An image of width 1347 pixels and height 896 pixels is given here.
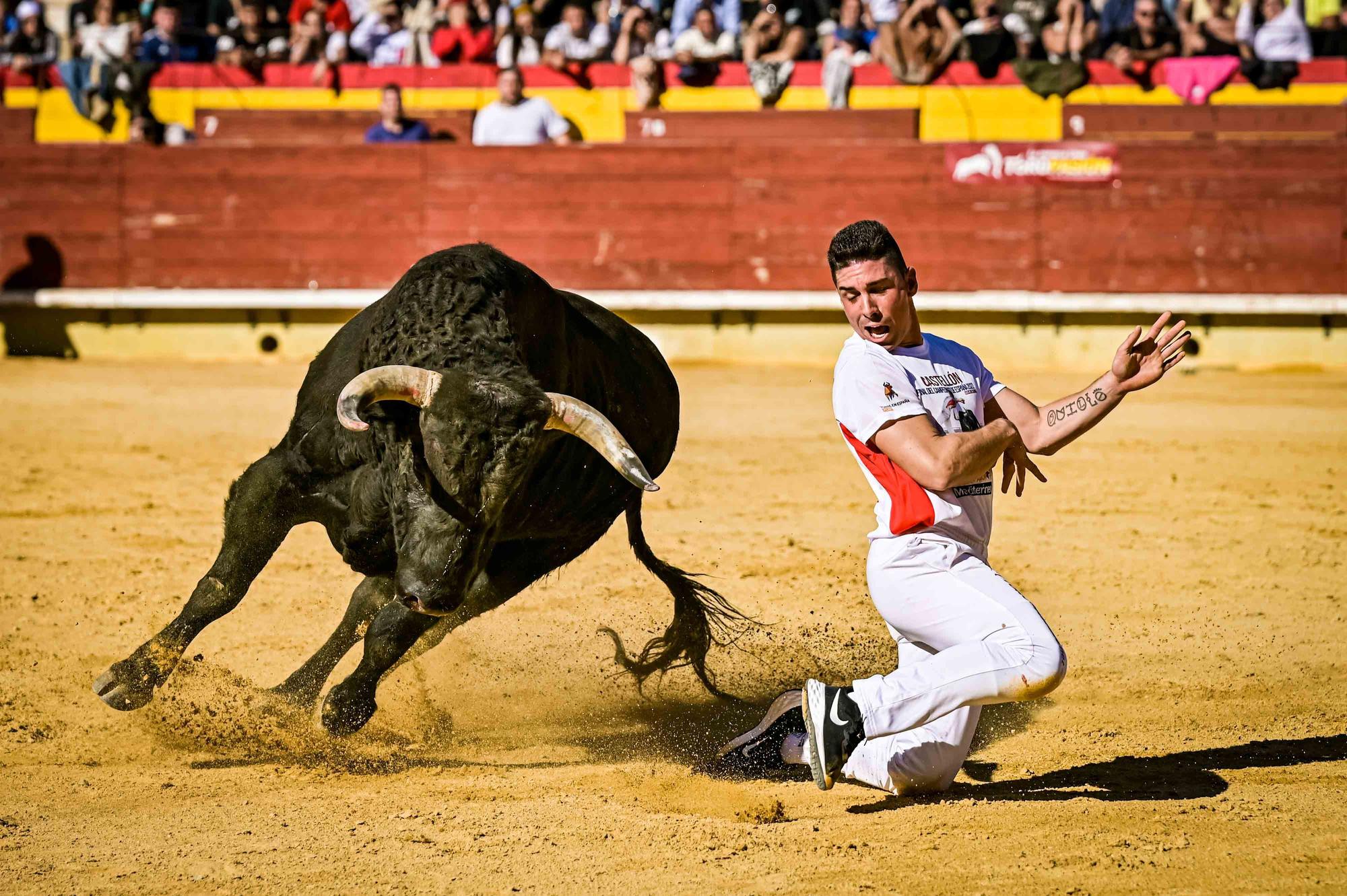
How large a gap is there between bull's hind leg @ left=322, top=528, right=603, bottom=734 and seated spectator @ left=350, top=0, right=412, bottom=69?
26.1 ft

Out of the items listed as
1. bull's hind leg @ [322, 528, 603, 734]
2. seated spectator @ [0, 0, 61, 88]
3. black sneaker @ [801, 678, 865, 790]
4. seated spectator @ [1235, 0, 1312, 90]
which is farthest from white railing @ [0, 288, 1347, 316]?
black sneaker @ [801, 678, 865, 790]

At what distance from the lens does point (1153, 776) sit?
2.87 metres

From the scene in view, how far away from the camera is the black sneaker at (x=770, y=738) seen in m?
2.86

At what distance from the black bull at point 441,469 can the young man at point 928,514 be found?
49 centimetres

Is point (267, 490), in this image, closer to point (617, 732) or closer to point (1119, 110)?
point (617, 732)

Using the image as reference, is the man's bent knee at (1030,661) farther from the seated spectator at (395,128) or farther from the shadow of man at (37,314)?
the shadow of man at (37,314)

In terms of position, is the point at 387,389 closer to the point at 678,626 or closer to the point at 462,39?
the point at 678,626

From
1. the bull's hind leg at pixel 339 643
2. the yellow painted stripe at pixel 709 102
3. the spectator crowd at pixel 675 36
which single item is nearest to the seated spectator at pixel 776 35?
the spectator crowd at pixel 675 36

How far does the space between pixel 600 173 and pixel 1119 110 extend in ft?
12.1

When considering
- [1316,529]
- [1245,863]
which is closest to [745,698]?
[1245,863]

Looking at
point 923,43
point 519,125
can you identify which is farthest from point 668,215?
point 923,43

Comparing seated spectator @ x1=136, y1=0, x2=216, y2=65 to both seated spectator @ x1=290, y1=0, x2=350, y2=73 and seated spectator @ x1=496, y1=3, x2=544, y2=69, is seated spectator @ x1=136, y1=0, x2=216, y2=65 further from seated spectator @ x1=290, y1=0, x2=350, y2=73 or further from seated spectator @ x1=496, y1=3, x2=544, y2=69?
seated spectator @ x1=496, y1=3, x2=544, y2=69

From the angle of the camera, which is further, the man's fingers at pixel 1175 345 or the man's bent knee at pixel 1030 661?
the man's fingers at pixel 1175 345

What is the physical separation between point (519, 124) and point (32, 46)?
4.09 metres
